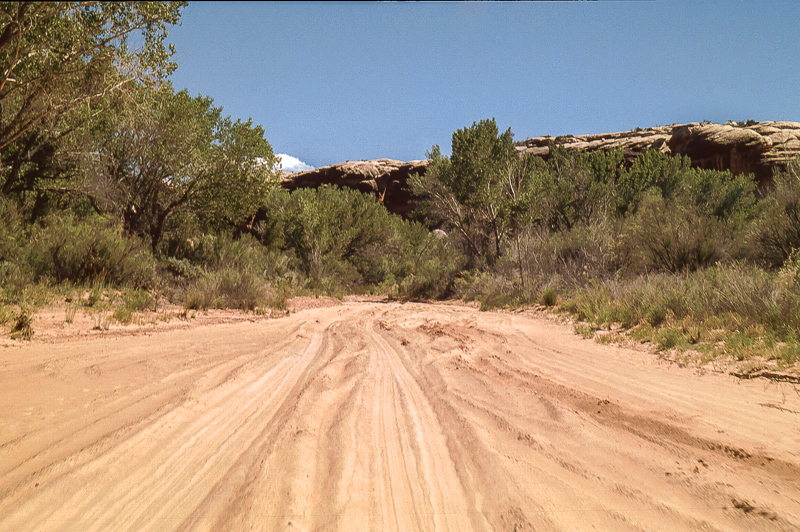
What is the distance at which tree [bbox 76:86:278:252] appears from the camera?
11812mm

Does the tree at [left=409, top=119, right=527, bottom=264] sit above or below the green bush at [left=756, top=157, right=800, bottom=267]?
above

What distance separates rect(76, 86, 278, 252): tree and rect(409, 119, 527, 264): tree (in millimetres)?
7956

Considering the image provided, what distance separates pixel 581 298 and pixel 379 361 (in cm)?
594

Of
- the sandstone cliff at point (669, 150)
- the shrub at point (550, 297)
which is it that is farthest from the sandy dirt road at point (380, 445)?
the sandstone cliff at point (669, 150)

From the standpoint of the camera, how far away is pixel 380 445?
221 cm

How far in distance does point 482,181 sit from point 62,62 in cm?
1389

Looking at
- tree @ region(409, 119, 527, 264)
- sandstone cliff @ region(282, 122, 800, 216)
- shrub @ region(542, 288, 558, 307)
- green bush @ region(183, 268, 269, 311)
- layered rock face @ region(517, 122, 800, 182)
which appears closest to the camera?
green bush @ region(183, 268, 269, 311)

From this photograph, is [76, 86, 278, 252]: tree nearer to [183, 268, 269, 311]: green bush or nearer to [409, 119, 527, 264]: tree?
[183, 268, 269, 311]: green bush

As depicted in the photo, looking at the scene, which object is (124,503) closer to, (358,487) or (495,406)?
(358,487)

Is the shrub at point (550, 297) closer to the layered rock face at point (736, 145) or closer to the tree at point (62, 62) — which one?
the tree at point (62, 62)

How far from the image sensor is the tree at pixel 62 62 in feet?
15.1

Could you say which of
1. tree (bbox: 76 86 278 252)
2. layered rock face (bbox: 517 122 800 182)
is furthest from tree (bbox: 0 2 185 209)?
layered rock face (bbox: 517 122 800 182)

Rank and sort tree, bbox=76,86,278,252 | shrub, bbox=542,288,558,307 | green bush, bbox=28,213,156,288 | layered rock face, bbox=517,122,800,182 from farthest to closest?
layered rock face, bbox=517,122,800,182
tree, bbox=76,86,278,252
shrub, bbox=542,288,558,307
green bush, bbox=28,213,156,288

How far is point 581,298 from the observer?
846 cm
